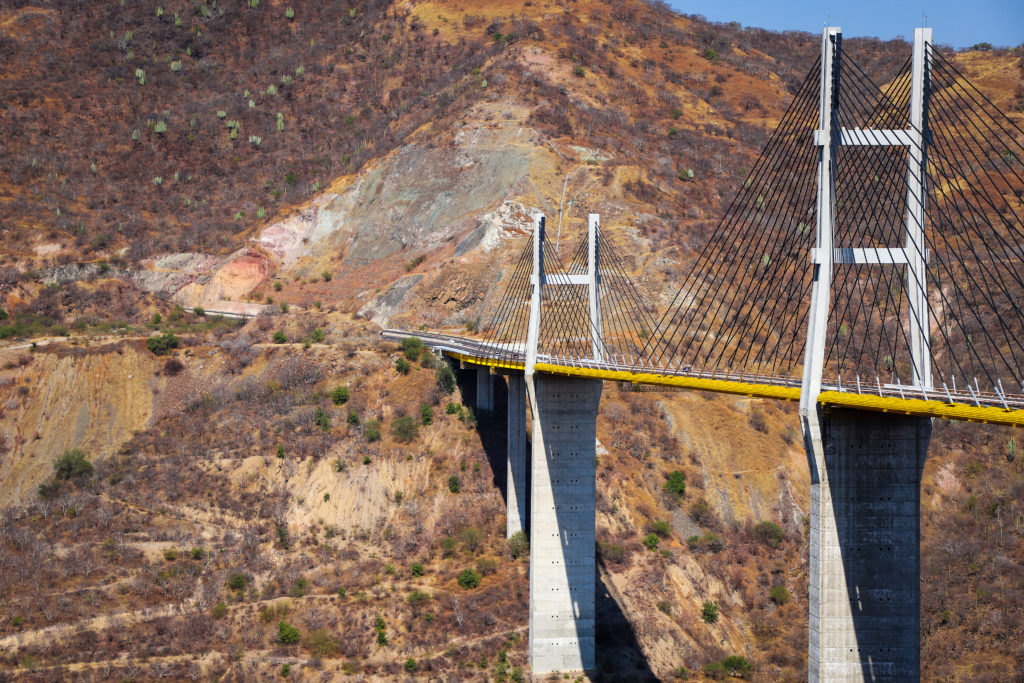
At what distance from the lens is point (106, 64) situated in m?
117

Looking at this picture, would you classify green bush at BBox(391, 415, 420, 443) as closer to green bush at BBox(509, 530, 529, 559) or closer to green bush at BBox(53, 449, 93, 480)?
green bush at BBox(509, 530, 529, 559)

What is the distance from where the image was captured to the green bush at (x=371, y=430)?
204 ft

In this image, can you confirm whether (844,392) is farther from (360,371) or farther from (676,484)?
(360,371)

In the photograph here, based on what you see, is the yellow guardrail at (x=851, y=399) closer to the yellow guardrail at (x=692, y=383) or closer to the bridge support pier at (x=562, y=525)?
the yellow guardrail at (x=692, y=383)

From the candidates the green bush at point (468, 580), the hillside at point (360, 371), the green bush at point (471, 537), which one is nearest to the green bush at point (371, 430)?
the hillside at point (360, 371)

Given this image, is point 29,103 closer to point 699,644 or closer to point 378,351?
point 378,351

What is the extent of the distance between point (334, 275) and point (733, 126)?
1675 inches

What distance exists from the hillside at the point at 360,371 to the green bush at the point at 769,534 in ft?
1.67

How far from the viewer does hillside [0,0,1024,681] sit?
159 ft

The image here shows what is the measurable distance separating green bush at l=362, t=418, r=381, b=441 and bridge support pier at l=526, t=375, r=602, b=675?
61.2 ft

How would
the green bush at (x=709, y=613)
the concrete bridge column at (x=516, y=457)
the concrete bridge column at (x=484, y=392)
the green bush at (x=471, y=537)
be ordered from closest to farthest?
the green bush at (x=709, y=613), the concrete bridge column at (x=516, y=457), the green bush at (x=471, y=537), the concrete bridge column at (x=484, y=392)

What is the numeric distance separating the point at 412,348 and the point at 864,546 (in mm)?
42500

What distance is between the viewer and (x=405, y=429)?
62.7 meters

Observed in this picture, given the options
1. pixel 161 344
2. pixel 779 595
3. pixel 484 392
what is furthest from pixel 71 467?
pixel 779 595
